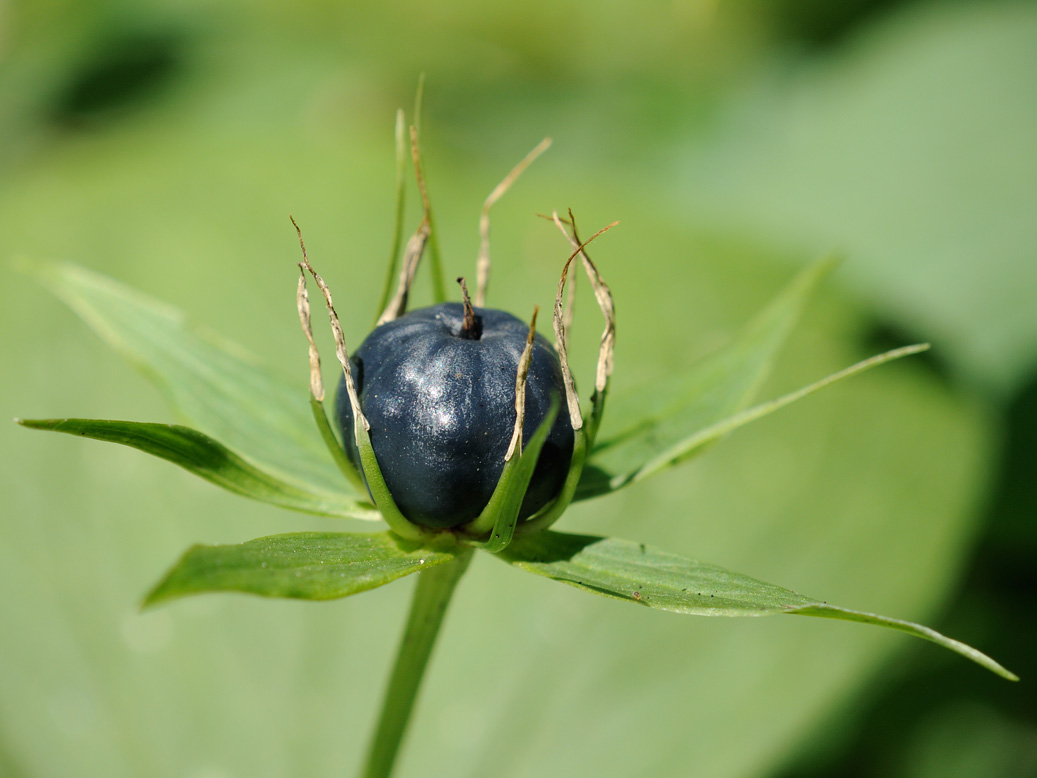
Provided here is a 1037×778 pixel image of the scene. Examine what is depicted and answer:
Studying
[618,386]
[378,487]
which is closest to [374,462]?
[378,487]

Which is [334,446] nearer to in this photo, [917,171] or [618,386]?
[618,386]

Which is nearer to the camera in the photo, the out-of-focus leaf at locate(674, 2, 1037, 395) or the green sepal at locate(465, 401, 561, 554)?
the green sepal at locate(465, 401, 561, 554)

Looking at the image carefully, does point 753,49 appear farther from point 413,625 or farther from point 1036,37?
point 413,625

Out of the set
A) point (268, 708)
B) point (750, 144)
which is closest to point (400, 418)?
point (268, 708)

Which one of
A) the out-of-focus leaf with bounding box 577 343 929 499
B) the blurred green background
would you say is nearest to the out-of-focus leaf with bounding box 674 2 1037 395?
the blurred green background

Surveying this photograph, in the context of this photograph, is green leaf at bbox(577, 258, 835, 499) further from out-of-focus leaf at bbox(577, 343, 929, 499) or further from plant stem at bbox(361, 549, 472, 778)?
plant stem at bbox(361, 549, 472, 778)

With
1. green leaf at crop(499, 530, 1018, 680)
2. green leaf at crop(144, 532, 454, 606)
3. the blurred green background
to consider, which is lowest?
the blurred green background
